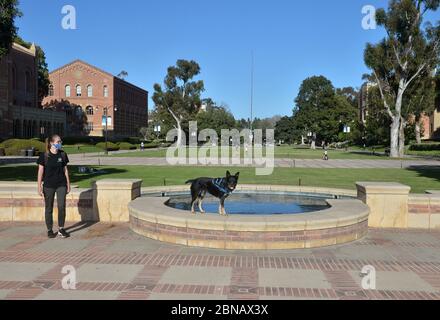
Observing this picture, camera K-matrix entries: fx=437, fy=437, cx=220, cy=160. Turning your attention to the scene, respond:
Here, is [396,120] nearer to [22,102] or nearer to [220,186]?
[220,186]

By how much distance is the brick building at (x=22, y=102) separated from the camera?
58.5 metres

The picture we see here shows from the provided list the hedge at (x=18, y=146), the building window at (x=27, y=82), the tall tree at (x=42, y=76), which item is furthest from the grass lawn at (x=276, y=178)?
the tall tree at (x=42, y=76)

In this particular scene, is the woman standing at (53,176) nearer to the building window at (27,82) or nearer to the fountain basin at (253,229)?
the fountain basin at (253,229)

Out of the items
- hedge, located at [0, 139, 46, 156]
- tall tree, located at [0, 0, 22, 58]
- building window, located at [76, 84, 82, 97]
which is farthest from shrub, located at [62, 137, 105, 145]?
tall tree, located at [0, 0, 22, 58]

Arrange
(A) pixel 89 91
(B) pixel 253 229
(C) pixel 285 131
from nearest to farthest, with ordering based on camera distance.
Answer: (B) pixel 253 229 → (A) pixel 89 91 → (C) pixel 285 131

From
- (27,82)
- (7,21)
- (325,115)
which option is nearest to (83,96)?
(27,82)

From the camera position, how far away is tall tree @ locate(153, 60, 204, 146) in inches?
3248

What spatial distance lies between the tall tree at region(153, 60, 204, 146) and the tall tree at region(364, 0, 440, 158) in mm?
43079

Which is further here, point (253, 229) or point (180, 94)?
point (180, 94)

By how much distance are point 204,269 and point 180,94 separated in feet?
258

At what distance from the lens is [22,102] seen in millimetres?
69125

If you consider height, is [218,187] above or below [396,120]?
below

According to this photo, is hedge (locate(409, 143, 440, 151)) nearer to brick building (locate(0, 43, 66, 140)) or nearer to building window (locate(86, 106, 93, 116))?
brick building (locate(0, 43, 66, 140))

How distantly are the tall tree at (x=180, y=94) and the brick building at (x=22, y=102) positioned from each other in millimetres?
18508
